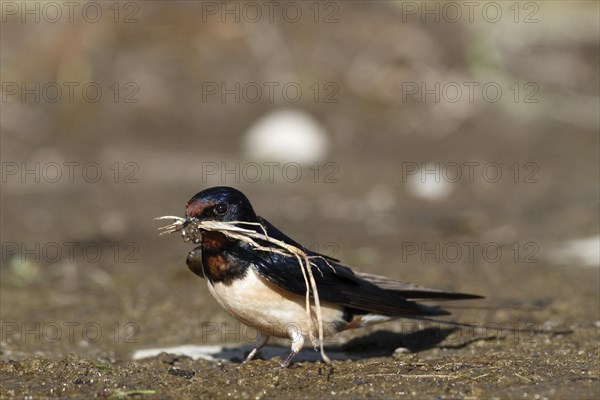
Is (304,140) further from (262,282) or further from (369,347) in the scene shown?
(262,282)

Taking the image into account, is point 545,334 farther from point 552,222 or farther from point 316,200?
point 316,200

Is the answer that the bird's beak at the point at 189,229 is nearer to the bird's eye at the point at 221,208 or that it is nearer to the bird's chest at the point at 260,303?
the bird's eye at the point at 221,208

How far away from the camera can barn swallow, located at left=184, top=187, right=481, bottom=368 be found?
15.1ft

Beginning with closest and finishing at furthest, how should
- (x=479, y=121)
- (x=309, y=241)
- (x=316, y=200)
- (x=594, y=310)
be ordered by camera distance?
(x=594, y=310) → (x=309, y=241) → (x=316, y=200) → (x=479, y=121)

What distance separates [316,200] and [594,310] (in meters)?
3.95

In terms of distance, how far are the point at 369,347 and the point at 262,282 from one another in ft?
4.34

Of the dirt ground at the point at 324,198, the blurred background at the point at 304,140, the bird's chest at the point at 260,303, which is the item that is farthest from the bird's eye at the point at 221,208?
the blurred background at the point at 304,140

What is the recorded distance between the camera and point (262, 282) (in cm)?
463

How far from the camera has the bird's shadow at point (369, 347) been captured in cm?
551

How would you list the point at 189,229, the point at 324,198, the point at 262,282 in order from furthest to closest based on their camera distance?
the point at 324,198
the point at 262,282
the point at 189,229

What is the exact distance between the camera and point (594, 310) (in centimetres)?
619

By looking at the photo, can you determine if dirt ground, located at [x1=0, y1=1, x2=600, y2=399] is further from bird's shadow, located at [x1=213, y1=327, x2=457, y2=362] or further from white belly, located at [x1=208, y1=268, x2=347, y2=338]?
white belly, located at [x1=208, y1=268, x2=347, y2=338]

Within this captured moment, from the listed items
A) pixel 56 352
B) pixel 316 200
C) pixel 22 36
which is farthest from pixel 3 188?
pixel 56 352

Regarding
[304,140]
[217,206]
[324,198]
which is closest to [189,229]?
[217,206]
